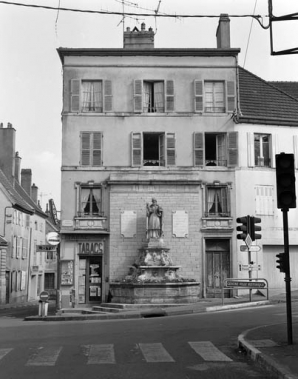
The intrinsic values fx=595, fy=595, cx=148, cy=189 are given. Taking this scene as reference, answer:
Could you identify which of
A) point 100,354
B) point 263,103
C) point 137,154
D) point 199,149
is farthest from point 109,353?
point 263,103

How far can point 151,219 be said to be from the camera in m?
26.5

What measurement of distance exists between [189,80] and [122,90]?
3.36 metres

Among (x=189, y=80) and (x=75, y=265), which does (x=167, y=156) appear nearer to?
(x=189, y=80)

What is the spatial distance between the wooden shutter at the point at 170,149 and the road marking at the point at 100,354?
1758 centimetres

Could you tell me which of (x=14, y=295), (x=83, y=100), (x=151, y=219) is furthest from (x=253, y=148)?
(x=14, y=295)

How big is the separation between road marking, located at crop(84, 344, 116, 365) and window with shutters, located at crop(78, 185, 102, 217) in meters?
16.6

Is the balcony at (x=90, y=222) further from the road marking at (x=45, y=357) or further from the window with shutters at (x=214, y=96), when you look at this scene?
the road marking at (x=45, y=357)

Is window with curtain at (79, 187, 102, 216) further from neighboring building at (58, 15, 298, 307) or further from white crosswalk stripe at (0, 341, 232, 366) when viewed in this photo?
white crosswalk stripe at (0, 341, 232, 366)

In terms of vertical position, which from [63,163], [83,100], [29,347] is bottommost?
[29,347]

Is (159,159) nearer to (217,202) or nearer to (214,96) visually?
(217,202)

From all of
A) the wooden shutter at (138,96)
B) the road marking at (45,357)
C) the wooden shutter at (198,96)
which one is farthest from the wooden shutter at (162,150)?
the road marking at (45,357)

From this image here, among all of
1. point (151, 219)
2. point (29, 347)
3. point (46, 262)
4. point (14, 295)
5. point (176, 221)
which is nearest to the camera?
point (29, 347)

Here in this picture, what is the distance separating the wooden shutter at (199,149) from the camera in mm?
28891

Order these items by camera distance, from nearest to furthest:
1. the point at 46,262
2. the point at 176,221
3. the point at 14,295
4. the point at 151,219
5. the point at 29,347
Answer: the point at 29,347 → the point at 151,219 → the point at 176,221 → the point at 14,295 → the point at 46,262
